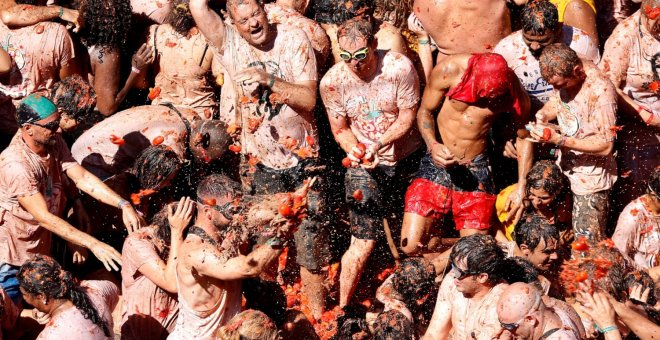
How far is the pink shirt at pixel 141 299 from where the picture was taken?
1004 centimetres

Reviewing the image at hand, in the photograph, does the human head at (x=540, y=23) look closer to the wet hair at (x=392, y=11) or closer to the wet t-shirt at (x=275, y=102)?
the wet hair at (x=392, y=11)

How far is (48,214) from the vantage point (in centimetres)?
1054

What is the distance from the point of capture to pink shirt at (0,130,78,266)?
1054 centimetres

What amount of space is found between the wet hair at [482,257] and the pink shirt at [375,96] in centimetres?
208

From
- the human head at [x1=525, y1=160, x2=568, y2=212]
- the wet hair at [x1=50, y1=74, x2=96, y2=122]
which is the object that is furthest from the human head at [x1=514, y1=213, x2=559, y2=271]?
the wet hair at [x1=50, y1=74, x2=96, y2=122]

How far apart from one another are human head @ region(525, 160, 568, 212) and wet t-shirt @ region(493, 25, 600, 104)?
2.41 feet

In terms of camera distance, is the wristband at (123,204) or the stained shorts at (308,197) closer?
the wristband at (123,204)

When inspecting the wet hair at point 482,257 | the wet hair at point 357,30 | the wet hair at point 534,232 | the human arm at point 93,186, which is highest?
the wet hair at point 357,30

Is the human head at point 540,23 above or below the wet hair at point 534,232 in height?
above

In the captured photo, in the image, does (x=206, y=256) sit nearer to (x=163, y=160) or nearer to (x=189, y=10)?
(x=163, y=160)

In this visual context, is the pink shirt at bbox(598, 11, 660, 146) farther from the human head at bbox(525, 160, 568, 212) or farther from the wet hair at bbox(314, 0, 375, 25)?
the wet hair at bbox(314, 0, 375, 25)

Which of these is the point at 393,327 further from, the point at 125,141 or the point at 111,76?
the point at 111,76

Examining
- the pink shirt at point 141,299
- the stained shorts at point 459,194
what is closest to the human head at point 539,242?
the stained shorts at point 459,194

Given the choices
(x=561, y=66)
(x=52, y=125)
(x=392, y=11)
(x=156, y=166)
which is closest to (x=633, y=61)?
(x=561, y=66)
